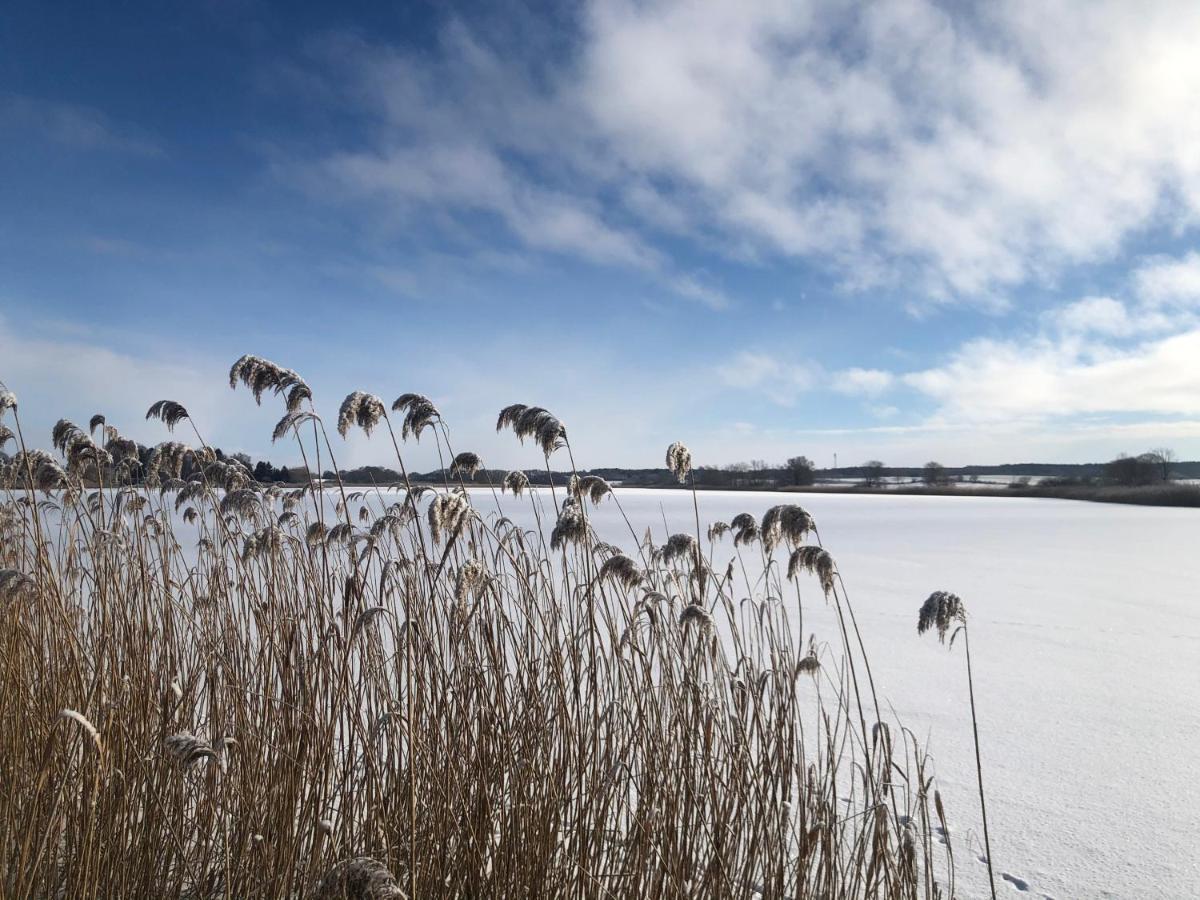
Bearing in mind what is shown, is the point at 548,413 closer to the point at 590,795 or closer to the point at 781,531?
the point at 781,531

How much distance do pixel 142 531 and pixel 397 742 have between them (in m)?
2.50

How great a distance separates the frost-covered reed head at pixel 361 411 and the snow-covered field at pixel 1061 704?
2.30 meters

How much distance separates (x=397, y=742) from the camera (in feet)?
6.35

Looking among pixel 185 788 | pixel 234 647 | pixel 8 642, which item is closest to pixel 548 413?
pixel 234 647

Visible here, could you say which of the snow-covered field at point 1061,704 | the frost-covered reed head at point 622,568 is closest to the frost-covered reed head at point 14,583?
the frost-covered reed head at point 622,568

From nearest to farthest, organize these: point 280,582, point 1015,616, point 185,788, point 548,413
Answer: point 548,413 < point 185,788 < point 280,582 < point 1015,616

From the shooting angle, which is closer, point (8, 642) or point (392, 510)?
point (8, 642)

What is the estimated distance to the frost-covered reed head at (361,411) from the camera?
1.66 metres

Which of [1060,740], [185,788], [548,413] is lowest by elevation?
[1060,740]

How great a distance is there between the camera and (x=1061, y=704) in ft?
13.9

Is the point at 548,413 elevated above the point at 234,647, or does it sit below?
above

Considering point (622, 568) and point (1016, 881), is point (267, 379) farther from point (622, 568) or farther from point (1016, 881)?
point (1016, 881)

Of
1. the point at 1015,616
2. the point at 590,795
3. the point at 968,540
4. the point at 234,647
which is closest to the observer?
the point at 590,795

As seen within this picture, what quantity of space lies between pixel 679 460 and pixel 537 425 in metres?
0.51
